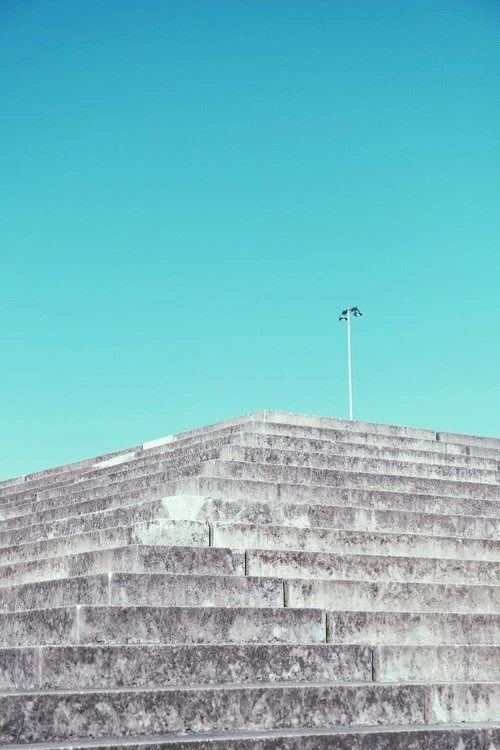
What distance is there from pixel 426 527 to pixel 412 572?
104 cm

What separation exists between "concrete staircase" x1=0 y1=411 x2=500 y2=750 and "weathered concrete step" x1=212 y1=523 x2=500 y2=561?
16 mm

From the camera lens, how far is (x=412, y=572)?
27.0 ft

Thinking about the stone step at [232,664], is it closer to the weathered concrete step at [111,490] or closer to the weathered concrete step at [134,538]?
the weathered concrete step at [134,538]

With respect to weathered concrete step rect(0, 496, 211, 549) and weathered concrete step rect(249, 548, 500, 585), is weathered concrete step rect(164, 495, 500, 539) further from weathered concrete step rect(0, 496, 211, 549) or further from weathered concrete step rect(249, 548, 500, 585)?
weathered concrete step rect(249, 548, 500, 585)

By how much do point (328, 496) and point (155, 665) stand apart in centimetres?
373

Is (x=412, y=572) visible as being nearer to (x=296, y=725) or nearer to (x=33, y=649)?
(x=296, y=725)

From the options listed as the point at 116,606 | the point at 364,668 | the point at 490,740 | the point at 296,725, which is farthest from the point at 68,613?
the point at 490,740

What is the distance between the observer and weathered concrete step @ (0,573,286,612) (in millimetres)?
6594

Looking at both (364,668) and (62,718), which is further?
(364,668)

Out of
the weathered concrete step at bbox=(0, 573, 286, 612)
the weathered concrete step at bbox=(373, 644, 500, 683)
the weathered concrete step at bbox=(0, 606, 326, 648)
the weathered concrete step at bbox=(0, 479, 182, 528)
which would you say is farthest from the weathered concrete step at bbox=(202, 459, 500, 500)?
the weathered concrete step at bbox=(373, 644, 500, 683)

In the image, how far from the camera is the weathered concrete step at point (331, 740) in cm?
476

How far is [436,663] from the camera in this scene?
22.2ft

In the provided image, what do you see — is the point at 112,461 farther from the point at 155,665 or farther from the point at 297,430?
the point at 155,665

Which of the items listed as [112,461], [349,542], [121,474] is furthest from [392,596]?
[112,461]
